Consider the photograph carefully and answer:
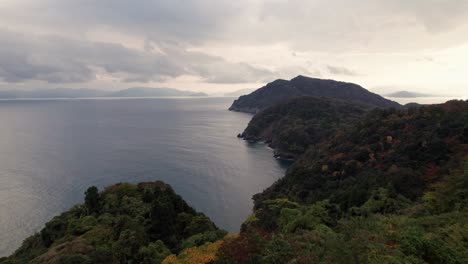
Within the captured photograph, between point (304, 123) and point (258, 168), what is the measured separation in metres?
48.6

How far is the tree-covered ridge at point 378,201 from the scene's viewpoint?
1264 cm

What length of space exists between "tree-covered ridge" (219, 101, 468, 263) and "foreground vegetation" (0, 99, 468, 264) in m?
0.07

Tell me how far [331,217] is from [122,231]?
66.9ft

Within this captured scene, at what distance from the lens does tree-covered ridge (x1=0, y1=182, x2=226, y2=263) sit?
2348 centimetres

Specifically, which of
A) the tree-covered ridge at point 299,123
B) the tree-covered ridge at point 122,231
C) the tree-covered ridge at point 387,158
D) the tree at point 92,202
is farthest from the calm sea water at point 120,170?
the tree at point 92,202

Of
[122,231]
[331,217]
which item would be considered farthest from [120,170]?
[331,217]

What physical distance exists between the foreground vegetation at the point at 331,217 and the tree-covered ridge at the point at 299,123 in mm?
44712

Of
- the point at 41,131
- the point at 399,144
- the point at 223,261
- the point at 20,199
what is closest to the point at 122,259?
the point at 223,261

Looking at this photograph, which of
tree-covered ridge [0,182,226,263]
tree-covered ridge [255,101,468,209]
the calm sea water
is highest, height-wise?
tree-covered ridge [255,101,468,209]

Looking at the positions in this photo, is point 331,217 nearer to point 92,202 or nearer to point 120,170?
point 92,202

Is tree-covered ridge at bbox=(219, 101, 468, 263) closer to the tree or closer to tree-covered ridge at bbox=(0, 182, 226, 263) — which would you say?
tree-covered ridge at bbox=(0, 182, 226, 263)

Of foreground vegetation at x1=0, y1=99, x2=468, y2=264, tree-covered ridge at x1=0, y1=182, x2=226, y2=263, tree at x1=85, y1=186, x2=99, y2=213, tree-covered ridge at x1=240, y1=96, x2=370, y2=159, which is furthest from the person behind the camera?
tree-covered ridge at x1=240, y1=96, x2=370, y2=159

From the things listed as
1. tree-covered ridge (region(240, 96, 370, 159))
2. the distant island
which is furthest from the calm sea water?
the distant island

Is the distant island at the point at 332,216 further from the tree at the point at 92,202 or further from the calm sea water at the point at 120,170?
the calm sea water at the point at 120,170
